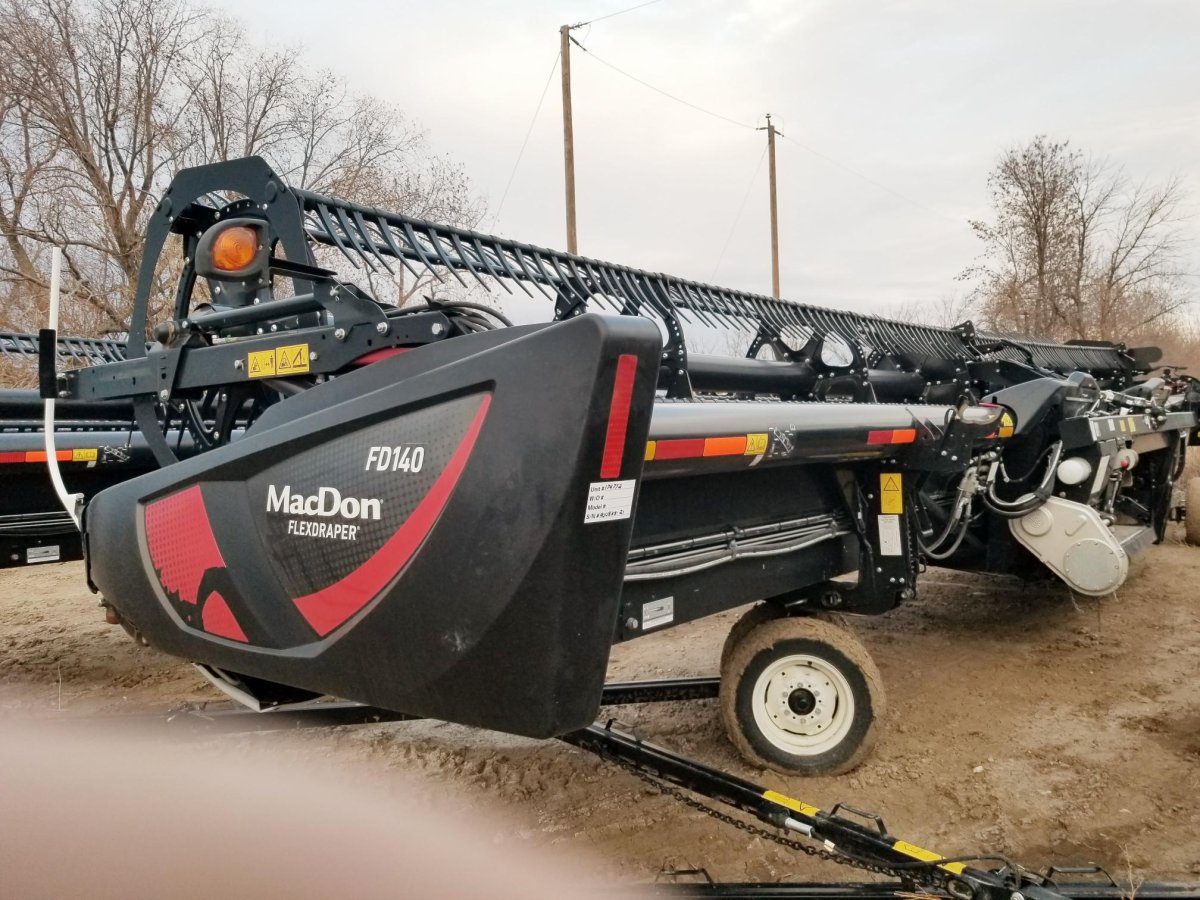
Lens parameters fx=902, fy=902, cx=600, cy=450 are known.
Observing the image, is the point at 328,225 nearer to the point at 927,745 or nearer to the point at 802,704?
the point at 802,704

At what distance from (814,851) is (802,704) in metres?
0.92

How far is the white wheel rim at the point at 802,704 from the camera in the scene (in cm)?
341

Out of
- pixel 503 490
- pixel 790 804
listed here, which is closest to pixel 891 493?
pixel 790 804

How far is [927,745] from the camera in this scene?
3.74 meters

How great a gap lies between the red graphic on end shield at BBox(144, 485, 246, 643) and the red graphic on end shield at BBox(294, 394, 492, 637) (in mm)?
258

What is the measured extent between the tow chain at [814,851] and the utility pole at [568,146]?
13.2 metres

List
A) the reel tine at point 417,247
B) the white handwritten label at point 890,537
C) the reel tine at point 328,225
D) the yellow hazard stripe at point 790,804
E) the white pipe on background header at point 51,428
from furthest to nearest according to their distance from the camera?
1. the white handwritten label at point 890,537
2. the reel tine at point 417,247
3. the reel tine at point 328,225
4. the yellow hazard stripe at point 790,804
5. the white pipe on background header at point 51,428

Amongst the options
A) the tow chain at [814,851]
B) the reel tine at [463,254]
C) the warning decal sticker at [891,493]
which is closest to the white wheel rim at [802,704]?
the tow chain at [814,851]

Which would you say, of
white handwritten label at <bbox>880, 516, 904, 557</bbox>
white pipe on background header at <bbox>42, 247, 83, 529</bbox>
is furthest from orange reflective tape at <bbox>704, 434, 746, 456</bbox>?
white pipe on background header at <bbox>42, 247, 83, 529</bbox>

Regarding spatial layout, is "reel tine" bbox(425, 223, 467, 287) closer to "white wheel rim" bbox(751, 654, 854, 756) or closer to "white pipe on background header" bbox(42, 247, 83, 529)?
"white pipe on background header" bbox(42, 247, 83, 529)

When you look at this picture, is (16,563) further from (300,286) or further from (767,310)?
(767,310)

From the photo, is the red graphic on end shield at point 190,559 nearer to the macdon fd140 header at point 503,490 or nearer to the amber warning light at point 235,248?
the macdon fd140 header at point 503,490

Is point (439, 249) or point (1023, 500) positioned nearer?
point (439, 249)

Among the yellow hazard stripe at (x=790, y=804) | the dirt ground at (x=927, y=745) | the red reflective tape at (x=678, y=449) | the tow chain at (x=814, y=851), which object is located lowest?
the dirt ground at (x=927, y=745)
